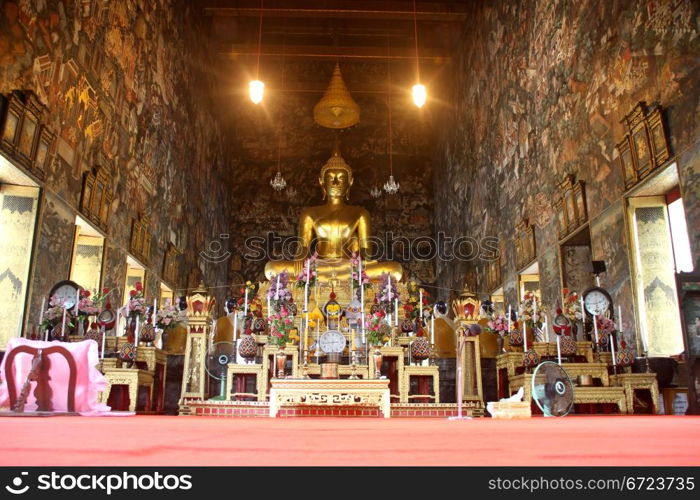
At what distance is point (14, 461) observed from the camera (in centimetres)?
99

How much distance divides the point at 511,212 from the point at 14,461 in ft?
32.8

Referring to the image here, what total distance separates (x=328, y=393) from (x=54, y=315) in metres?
2.91

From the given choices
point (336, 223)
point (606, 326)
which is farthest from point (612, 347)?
point (336, 223)

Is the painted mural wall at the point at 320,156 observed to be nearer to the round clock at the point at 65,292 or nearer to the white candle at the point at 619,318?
the white candle at the point at 619,318

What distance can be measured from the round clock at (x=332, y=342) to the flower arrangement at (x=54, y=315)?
255cm

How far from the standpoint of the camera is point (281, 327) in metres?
5.77

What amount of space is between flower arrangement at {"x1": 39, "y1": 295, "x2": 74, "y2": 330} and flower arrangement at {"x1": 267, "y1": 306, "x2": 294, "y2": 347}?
202 centimetres

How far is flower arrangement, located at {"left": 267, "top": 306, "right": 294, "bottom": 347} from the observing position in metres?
5.76

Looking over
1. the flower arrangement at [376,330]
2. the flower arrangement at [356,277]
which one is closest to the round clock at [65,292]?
the flower arrangement at [376,330]

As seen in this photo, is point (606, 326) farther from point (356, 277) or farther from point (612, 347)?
point (356, 277)

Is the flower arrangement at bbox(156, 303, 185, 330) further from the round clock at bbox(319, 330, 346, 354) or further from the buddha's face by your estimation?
the buddha's face

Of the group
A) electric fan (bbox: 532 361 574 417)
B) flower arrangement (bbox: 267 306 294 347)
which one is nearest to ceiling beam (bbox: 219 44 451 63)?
flower arrangement (bbox: 267 306 294 347)

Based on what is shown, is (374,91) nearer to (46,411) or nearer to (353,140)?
(353,140)
